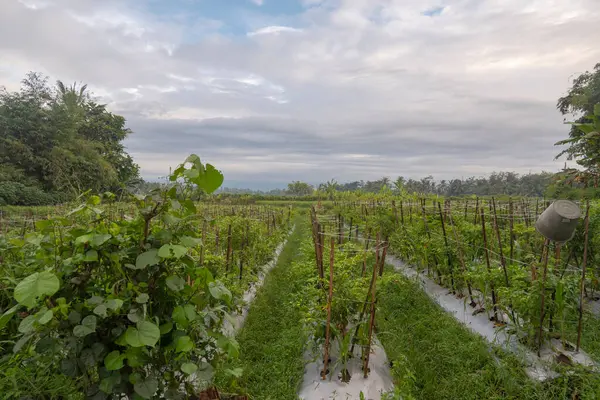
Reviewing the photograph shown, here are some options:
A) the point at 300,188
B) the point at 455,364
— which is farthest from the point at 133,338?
the point at 300,188

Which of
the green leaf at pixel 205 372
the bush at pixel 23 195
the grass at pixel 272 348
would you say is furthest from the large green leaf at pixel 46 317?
the bush at pixel 23 195

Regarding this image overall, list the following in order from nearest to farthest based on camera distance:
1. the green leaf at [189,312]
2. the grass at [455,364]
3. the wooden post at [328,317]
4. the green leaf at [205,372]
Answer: the green leaf at [189,312] → the green leaf at [205,372] → the grass at [455,364] → the wooden post at [328,317]

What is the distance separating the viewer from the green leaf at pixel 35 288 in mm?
1269

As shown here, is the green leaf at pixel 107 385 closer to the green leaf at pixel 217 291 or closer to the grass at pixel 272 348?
the green leaf at pixel 217 291

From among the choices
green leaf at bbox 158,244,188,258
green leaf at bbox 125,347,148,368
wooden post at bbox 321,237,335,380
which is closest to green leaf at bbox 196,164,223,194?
green leaf at bbox 158,244,188,258

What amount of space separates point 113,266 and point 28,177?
85.5ft

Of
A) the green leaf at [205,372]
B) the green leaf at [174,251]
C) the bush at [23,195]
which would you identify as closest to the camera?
the green leaf at [174,251]

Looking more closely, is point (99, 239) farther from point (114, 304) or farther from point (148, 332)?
point (148, 332)

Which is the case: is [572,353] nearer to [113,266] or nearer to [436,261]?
[436,261]

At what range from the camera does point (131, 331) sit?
1398mm

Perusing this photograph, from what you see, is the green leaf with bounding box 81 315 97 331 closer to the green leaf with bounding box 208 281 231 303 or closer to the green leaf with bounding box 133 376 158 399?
the green leaf with bounding box 133 376 158 399

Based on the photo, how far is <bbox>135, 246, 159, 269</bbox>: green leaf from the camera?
1438 millimetres

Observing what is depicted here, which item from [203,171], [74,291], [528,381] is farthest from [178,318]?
[528,381]

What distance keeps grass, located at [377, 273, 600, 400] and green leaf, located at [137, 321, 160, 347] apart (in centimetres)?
233
